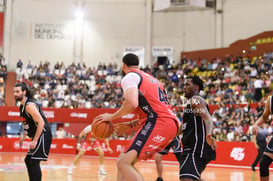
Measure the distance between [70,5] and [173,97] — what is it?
559 inches

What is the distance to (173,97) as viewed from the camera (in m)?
26.9

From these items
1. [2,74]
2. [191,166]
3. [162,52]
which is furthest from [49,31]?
[191,166]

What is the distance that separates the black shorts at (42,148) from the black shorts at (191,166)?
8.32 ft

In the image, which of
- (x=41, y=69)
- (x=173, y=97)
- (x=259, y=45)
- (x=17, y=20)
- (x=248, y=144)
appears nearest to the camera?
(x=248, y=144)

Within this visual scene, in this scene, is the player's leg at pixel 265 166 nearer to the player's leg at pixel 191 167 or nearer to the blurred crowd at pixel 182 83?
the player's leg at pixel 191 167

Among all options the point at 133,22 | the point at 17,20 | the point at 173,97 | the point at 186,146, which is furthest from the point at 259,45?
the point at 186,146

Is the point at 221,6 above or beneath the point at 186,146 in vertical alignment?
above

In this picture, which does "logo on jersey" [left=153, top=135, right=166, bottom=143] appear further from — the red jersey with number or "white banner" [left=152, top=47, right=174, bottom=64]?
"white banner" [left=152, top=47, right=174, bottom=64]

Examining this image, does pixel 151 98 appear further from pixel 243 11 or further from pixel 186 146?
pixel 243 11

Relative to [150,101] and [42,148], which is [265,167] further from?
[42,148]

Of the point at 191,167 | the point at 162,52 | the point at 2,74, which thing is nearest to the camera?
the point at 191,167

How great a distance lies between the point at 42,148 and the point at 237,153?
484 inches

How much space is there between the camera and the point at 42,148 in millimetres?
7273

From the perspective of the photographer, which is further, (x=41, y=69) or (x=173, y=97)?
(x=41, y=69)
